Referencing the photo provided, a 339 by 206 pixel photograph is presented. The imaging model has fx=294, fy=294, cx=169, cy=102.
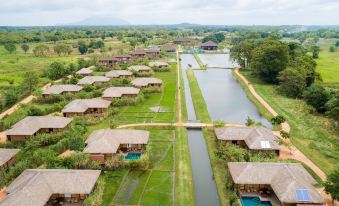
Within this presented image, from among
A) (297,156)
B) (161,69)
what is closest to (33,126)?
(297,156)

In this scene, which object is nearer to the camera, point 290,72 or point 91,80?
point 290,72

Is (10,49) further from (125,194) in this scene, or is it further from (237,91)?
(125,194)

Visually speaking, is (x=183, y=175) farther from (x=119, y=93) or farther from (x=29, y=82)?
(x=29, y=82)

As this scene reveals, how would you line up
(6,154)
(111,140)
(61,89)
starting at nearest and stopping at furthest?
(6,154) < (111,140) < (61,89)

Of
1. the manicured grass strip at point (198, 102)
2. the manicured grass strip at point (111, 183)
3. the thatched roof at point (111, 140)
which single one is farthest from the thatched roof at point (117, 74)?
the manicured grass strip at point (111, 183)

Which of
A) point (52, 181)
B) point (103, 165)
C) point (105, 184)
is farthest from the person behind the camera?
point (103, 165)

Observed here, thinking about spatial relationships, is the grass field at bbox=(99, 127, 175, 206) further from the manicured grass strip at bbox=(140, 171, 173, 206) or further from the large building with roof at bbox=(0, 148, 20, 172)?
the large building with roof at bbox=(0, 148, 20, 172)

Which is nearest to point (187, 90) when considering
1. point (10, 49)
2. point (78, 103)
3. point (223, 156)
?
point (78, 103)
